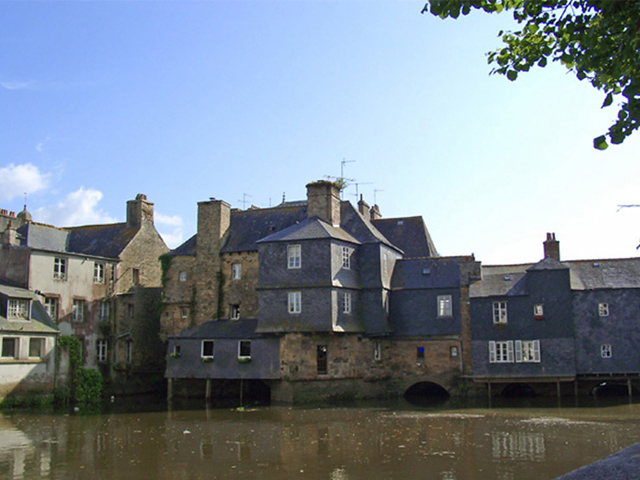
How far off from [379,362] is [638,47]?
31767 mm

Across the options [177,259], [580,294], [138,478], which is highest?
[177,259]

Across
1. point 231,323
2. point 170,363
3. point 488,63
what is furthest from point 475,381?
point 488,63

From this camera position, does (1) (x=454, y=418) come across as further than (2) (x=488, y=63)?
Yes

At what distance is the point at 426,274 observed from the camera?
127 ft

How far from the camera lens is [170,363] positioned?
37.2 metres

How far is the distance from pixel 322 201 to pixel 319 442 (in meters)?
19.1


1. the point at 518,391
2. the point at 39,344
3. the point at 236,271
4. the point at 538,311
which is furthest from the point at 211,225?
the point at 518,391

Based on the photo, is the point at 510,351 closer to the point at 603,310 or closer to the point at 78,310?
the point at 603,310

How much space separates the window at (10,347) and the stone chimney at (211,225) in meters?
11.6

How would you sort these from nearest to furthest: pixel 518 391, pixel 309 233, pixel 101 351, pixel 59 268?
pixel 309 233 < pixel 59 268 < pixel 518 391 < pixel 101 351

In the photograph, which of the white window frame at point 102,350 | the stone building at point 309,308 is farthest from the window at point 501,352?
the white window frame at point 102,350

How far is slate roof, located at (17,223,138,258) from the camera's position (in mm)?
40438

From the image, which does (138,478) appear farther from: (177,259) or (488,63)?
(177,259)

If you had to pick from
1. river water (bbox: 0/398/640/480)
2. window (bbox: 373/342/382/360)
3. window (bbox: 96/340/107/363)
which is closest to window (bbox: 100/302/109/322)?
window (bbox: 96/340/107/363)
